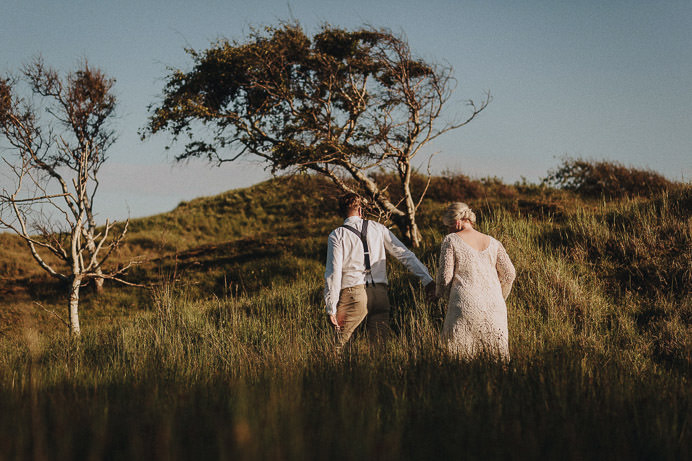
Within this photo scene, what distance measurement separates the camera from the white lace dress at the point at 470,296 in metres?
5.11

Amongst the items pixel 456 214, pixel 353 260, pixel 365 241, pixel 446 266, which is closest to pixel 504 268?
pixel 446 266

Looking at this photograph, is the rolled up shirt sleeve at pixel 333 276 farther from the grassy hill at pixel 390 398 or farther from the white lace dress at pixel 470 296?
the white lace dress at pixel 470 296

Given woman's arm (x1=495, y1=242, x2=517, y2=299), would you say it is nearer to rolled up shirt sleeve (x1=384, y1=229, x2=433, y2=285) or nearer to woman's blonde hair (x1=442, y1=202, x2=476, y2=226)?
woman's blonde hair (x1=442, y1=202, x2=476, y2=226)

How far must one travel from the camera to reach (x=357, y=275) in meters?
5.66

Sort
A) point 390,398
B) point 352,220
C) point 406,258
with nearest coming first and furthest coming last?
point 390,398 → point 352,220 → point 406,258

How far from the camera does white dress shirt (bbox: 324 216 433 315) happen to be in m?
5.55

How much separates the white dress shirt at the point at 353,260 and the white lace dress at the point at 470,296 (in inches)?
24.5

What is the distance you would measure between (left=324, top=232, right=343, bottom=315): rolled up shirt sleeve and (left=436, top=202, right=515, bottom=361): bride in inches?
46.6

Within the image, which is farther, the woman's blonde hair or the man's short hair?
the man's short hair

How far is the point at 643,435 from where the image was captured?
2.79 meters

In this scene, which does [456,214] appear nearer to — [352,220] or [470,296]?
[470,296]

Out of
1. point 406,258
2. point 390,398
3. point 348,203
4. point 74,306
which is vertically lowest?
point 390,398

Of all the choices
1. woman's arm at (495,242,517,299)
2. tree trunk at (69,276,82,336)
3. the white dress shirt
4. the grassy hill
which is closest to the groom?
the white dress shirt

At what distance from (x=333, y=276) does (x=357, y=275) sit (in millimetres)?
314
